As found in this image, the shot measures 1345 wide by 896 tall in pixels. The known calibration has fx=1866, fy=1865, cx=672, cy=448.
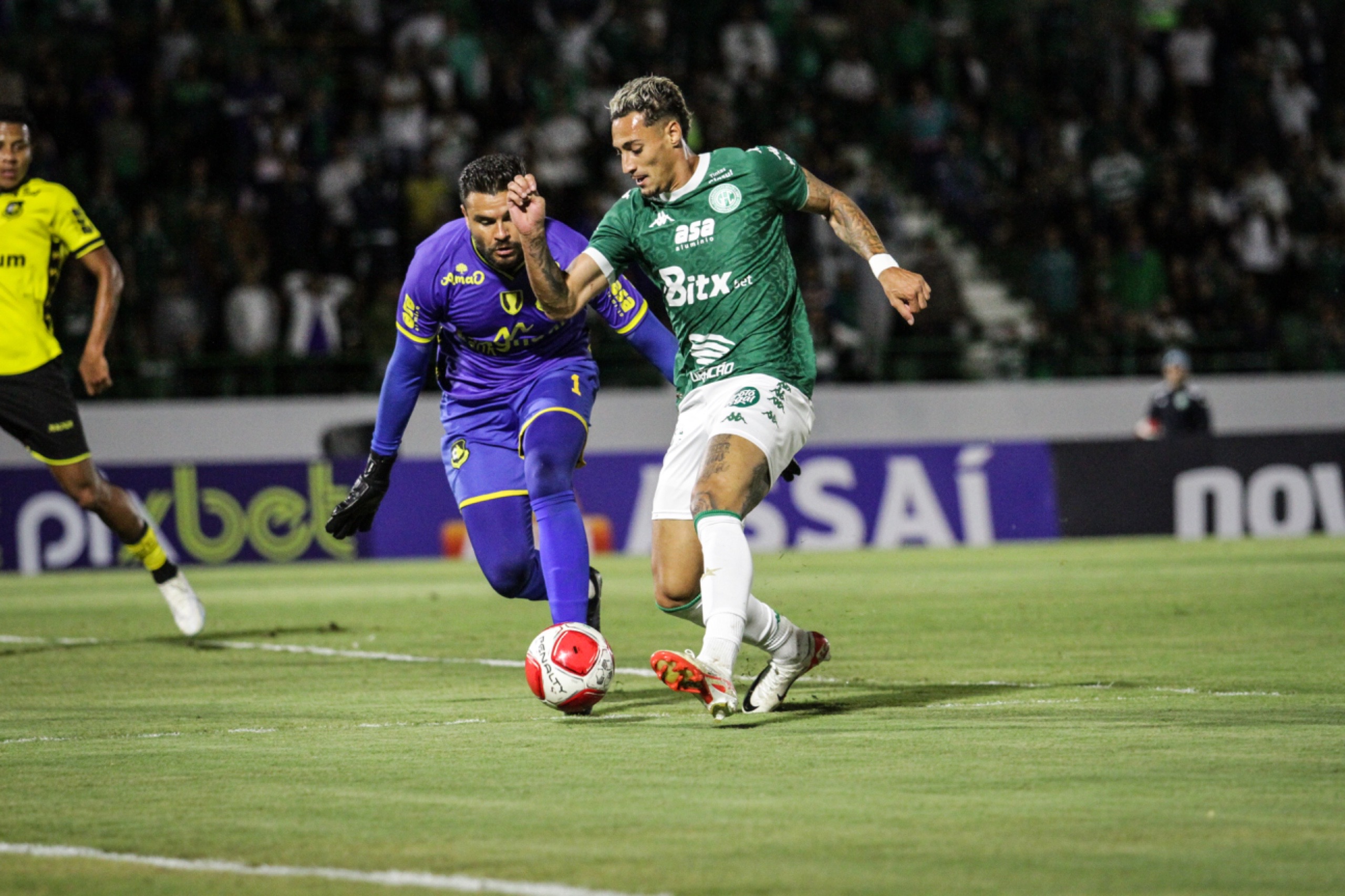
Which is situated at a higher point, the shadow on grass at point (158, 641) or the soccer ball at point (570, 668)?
the soccer ball at point (570, 668)

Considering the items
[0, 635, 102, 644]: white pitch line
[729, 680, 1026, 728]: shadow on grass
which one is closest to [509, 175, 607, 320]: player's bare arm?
[729, 680, 1026, 728]: shadow on grass

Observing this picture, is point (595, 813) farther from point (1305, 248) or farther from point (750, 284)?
point (1305, 248)

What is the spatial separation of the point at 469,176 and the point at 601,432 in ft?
47.6

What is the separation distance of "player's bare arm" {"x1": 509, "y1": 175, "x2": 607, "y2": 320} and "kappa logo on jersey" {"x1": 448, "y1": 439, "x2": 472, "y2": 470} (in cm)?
123

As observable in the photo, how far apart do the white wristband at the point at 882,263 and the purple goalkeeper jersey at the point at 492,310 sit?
3.79ft

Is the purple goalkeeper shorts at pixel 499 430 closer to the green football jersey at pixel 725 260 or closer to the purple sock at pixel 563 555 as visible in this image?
the purple sock at pixel 563 555

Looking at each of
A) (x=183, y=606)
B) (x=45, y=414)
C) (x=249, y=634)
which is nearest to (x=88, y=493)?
(x=45, y=414)

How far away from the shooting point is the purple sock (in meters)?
7.48

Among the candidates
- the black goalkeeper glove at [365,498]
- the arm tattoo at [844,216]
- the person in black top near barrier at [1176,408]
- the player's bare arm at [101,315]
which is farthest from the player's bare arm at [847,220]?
the person in black top near barrier at [1176,408]

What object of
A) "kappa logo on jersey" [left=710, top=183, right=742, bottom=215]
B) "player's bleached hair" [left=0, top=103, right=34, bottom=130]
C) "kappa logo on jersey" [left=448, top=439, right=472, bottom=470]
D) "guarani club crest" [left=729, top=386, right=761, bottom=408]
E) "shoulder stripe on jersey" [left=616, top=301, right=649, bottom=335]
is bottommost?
"kappa logo on jersey" [left=448, top=439, right=472, bottom=470]

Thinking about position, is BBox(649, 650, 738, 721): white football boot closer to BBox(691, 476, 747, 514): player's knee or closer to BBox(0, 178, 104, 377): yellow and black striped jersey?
BBox(691, 476, 747, 514): player's knee

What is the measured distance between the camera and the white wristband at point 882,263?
7.04 m

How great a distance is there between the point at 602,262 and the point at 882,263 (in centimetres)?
107

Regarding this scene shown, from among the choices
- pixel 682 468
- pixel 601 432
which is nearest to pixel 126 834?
pixel 682 468
